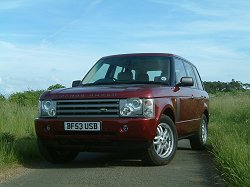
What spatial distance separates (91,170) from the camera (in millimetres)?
6871

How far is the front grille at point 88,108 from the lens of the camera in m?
6.75

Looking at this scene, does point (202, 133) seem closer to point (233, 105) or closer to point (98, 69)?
point (98, 69)

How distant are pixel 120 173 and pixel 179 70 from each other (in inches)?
113

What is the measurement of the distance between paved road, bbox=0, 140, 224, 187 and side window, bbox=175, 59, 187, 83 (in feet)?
4.80

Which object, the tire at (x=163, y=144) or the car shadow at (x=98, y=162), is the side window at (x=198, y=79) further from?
the tire at (x=163, y=144)

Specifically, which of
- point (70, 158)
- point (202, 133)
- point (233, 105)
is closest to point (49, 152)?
point (70, 158)

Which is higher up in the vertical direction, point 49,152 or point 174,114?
point 174,114

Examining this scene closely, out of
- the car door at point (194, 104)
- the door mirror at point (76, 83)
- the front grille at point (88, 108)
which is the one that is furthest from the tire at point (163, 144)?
the door mirror at point (76, 83)

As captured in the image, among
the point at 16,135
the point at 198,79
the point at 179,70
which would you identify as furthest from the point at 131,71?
the point at 16,135

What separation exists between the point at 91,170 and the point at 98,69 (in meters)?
2.41

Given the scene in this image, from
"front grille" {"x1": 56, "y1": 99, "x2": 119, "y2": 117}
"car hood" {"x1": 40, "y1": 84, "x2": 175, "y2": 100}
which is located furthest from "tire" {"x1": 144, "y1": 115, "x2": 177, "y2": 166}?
"front grille" {"x1": 56, "y1": 99, "x2": 119, "y2": 117}

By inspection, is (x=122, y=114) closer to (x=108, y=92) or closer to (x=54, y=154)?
(x=108, y=92)

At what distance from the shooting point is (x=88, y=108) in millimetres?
6891

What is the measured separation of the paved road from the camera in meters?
5.89
